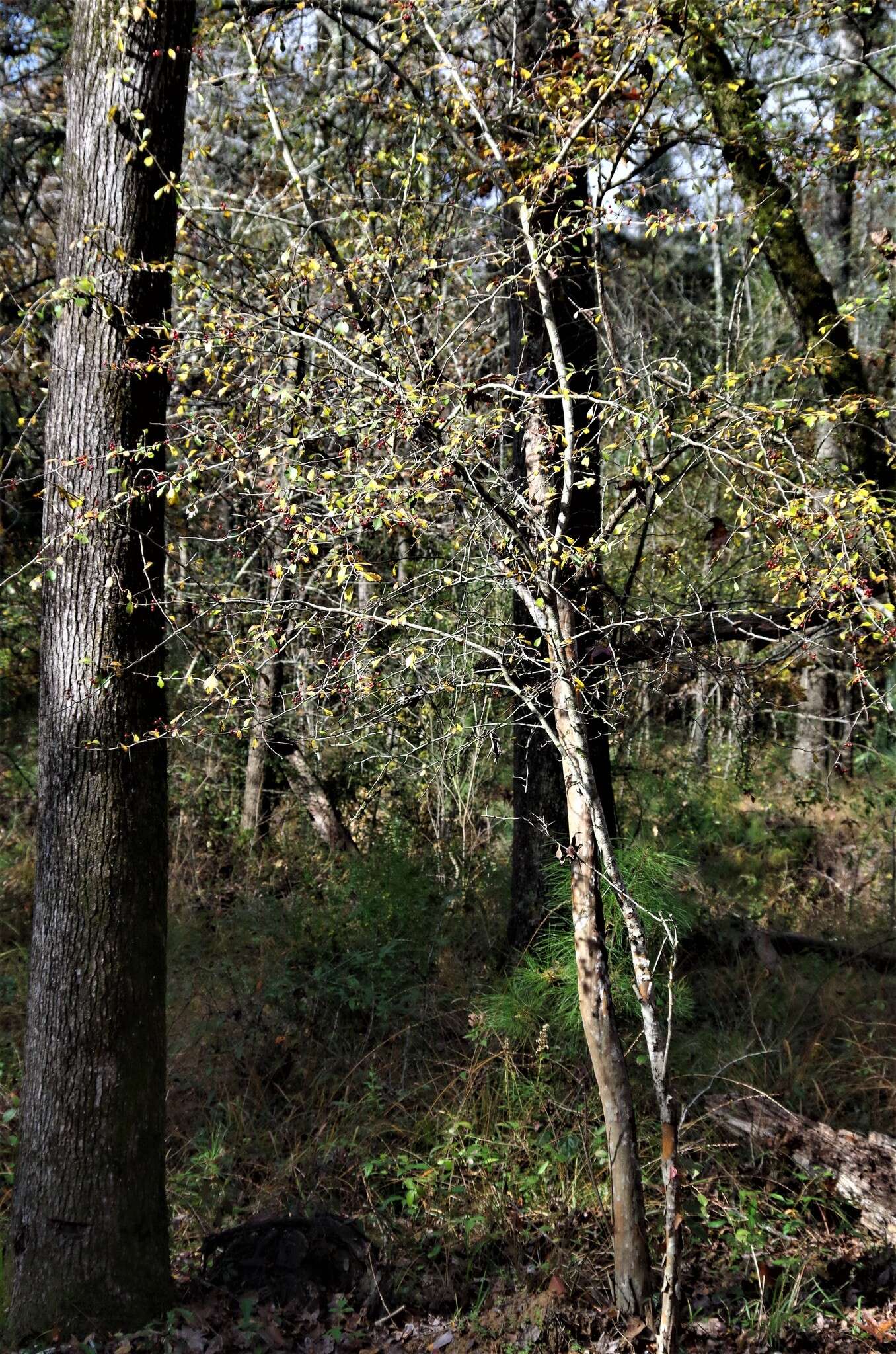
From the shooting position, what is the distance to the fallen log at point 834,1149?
4.43 m

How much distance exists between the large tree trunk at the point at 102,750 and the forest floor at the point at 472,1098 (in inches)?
13.5

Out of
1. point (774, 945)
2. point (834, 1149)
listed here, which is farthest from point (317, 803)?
point (834, 1149)

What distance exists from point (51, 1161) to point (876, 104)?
756 cm

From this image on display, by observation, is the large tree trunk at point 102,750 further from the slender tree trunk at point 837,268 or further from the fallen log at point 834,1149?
the slender tree trunk at point 837,268

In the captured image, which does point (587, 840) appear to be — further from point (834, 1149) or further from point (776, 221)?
point (776, 221)

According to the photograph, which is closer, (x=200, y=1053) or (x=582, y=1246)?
(x=582, y=1246)

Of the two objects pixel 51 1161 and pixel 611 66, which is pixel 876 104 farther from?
pixel 51 1161

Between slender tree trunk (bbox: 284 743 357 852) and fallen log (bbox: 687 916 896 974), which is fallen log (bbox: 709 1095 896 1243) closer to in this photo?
fallen log (bbox: 687 916 896 974)

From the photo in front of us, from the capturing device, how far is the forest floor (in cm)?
396

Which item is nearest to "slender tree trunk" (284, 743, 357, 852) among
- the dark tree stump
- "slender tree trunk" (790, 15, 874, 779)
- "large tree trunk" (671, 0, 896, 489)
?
"slender tree trunk" (790, 15, 874, 779)

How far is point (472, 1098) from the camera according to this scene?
4.98 m

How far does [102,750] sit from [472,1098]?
243 centimetres

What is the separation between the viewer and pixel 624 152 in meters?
4.44

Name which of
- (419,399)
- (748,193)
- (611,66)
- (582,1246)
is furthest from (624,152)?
(582,1246)
